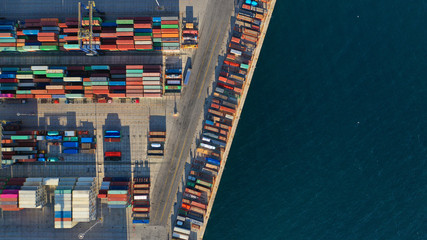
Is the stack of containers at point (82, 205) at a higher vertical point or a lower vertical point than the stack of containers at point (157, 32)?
lower

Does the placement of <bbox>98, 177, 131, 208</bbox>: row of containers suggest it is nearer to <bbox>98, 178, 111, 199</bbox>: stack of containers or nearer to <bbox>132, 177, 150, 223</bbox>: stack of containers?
<bbox>98, 178, 111, 199</bbox>: stack of containers

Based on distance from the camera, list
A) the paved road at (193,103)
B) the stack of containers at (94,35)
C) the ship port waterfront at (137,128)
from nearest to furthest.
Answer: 1. the stack of containers at (94,35)
2. the ship port waterfront at (137,128)
3. the paved road at (193,103)

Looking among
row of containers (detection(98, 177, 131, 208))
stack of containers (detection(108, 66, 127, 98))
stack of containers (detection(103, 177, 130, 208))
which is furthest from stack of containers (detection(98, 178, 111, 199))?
stack of containers (detection(108, 66, 127, 98))

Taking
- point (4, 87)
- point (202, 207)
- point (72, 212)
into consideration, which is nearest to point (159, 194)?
point (202, 207)

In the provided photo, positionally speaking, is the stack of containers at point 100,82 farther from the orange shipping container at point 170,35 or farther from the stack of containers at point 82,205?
the stack of containers at point 82,205

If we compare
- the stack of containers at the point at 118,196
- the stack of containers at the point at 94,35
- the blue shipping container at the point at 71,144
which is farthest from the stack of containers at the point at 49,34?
the stack of containers at the point at 118,196

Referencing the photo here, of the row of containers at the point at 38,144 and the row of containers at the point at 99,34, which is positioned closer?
the row of containers at the point at 99,34
